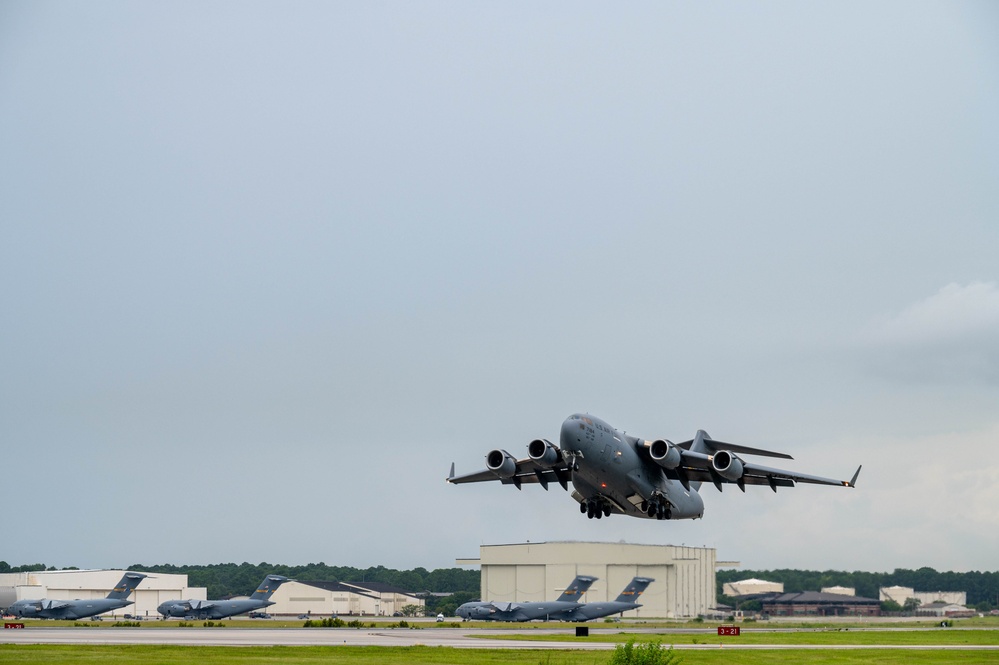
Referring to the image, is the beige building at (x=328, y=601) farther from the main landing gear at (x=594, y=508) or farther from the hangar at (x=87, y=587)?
the main landing gear at (x=594, y=508)

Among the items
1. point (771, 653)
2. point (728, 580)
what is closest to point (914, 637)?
point (771, 653)

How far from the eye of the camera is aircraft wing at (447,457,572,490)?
1925 inches

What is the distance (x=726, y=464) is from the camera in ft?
157

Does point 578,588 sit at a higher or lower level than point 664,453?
lower

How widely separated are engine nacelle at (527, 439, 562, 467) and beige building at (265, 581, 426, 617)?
71.8 meters

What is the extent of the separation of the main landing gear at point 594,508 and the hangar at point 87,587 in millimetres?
59084

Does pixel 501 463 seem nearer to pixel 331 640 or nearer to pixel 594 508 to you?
pixel 594 508

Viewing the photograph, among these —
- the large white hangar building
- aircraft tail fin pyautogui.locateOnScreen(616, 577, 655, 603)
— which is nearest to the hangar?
the large white hangar building

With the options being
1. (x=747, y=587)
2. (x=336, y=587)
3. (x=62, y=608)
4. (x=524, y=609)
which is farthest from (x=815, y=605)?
(x=62, y=608)

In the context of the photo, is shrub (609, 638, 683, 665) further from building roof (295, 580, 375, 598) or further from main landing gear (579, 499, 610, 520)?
building roof (295, 580, 375, 598)

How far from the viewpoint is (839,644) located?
5900 cm

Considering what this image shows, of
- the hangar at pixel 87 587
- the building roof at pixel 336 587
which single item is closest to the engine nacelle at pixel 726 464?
the hangar at pixel 87 587

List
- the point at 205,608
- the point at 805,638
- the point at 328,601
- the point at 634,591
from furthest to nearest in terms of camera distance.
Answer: the point at 328,601 → the point at 634,591 → the point at 205,608 → the point at 805,638

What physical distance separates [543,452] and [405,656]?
396 inches
